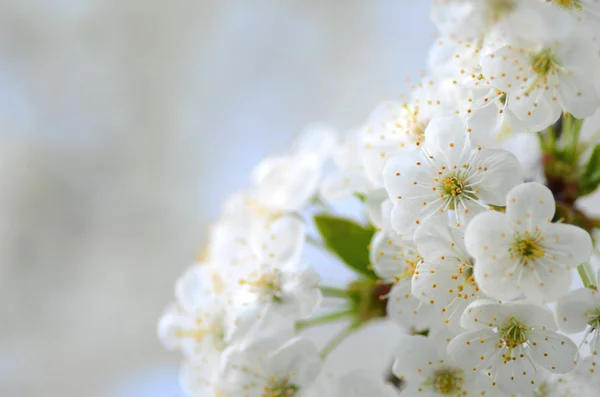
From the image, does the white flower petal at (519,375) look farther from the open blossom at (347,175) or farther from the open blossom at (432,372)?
the open blossom at (347,175)

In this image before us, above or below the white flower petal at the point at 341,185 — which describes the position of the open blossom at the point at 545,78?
below

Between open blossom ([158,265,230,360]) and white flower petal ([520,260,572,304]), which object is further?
open blossom ([158,265,230,360])

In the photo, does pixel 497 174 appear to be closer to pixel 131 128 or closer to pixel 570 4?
pixel 570 4

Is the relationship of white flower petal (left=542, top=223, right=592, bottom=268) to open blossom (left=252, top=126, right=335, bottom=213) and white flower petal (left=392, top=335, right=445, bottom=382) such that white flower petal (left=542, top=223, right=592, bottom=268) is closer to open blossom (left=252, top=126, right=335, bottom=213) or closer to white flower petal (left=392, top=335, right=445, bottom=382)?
white flower petal (left=392, top=335, right=445, bottom=382)

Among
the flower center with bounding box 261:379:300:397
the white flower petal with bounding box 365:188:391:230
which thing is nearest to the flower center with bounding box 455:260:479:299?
the white flower petal with bounding box 365:188:391:230

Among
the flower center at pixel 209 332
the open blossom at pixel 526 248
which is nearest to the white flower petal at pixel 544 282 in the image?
the open blossom at pixel 526 248

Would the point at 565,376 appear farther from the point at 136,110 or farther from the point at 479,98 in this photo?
the point at 136,110
